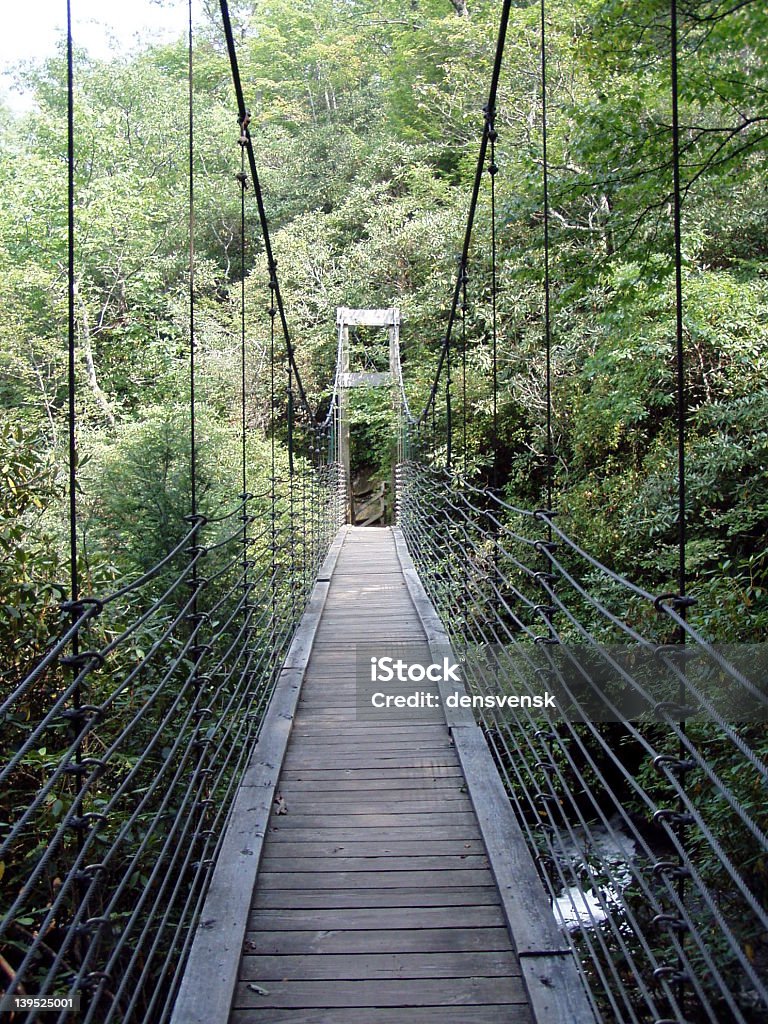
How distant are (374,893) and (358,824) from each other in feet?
0.89

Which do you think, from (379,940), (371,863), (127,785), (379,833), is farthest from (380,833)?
(127,785)

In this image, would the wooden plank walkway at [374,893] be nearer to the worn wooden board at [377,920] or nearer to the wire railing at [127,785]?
the worn wooden board at [377,920]

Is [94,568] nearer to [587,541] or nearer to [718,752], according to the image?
[718,752]

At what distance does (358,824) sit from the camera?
1829 millimetres

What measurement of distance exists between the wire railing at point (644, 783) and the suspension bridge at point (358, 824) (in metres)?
0.01

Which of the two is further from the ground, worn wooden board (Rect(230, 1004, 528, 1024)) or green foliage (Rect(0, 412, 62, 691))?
green foliage (Rect(0, 412, 62, 691))

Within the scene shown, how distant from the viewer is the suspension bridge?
3.60 feet

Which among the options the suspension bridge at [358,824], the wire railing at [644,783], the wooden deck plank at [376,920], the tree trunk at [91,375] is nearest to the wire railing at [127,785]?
the suspension bridge at [358,824]

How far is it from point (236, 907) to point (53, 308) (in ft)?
28.7

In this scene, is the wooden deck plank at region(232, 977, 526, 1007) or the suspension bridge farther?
the wooden deck plank at region(232, 977, 526, 1007)

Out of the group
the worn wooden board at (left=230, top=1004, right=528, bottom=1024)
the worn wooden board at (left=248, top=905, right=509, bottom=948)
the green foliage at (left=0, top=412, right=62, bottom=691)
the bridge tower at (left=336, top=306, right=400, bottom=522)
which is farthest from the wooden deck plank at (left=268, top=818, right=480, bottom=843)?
the bridge tower at (left=336, top=306, right=400, bottom=522)

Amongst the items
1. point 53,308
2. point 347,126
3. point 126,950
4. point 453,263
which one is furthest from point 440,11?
point 126,950

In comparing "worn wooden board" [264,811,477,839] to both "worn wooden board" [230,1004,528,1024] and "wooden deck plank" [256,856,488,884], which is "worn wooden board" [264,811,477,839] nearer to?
"wooden deck plank" [256,856,488,884]

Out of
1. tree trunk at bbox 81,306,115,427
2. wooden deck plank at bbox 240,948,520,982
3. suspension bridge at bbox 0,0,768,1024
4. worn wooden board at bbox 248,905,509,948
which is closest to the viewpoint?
suspension bridge at bbox 0,0,768,1024
